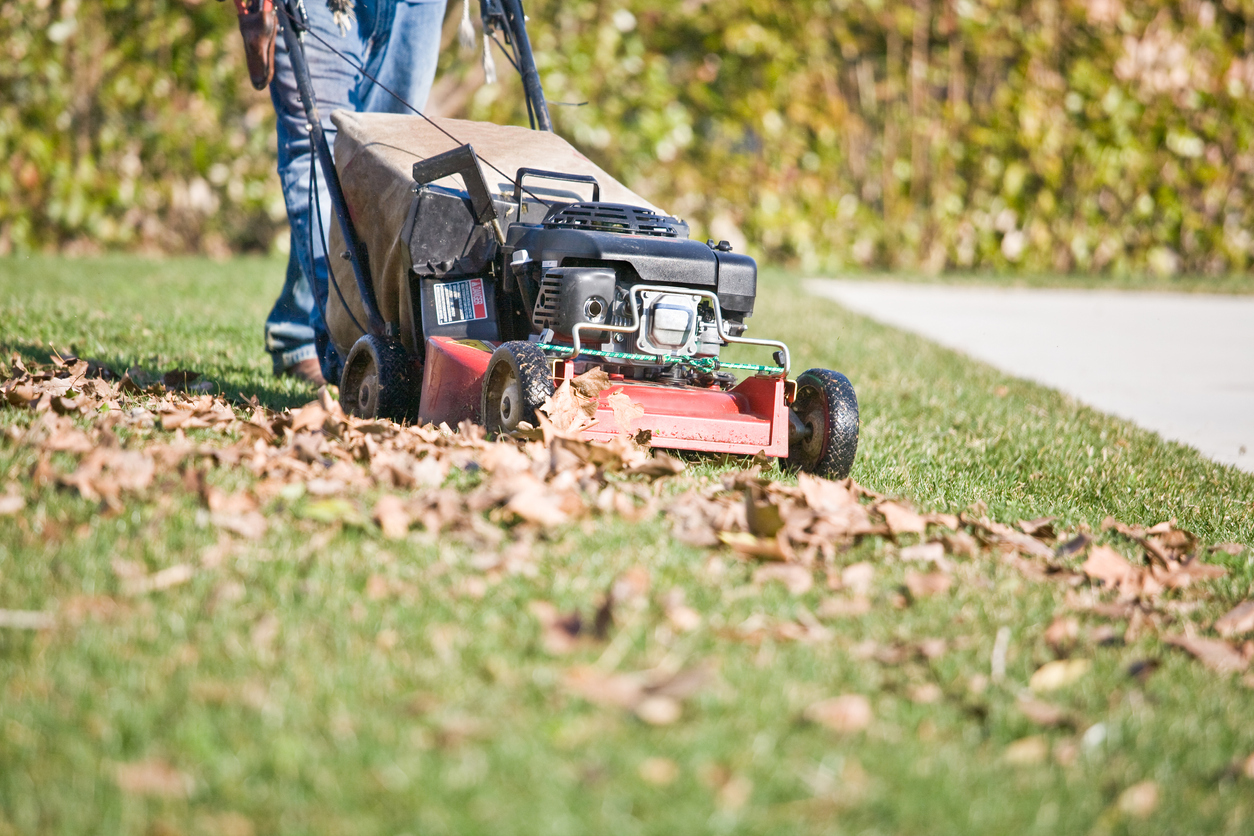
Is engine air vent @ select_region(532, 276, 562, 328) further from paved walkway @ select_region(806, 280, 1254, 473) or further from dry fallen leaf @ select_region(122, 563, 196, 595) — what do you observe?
paved walkway @ select_region(806, 280, 1254, 473)

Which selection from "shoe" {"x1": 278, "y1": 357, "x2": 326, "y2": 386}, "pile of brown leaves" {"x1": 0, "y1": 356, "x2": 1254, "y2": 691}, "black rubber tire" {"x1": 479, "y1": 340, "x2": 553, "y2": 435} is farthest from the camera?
"shoe" {"x1": 278, "y1": 357, "x2": 326, "y2": 386}

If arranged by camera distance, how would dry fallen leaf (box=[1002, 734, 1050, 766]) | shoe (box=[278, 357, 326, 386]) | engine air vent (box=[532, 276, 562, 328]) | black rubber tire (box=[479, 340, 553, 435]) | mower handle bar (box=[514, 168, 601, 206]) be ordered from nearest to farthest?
1. dry fallen leaf (box=[1002, 734, 1050, 766])
2. black rubber tire (box=[479, 340, 553, 435])
3. engine air vent (box=[532, 276, 562, 328])
4. mower handle bar (box=[514, 168, 601, 206])
5. shoe (box=[278, 357, 326, 386])

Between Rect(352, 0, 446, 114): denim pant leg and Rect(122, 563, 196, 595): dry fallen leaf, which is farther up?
Rect(352, 0, 446, 114): denim pant leg

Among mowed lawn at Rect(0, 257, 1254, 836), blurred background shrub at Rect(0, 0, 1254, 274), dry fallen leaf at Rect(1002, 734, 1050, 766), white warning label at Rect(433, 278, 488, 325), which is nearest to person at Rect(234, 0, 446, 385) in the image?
white warning label at Rect(433, 278, 488, 325)

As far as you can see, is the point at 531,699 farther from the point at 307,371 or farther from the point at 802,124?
the point at 802,124

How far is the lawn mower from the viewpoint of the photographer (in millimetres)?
3080

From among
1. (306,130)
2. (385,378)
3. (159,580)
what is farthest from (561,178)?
(159,580)

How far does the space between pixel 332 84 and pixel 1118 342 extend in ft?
14.9

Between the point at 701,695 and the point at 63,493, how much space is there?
134cm

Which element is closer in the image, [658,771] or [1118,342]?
[658,771]

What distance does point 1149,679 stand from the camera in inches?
81.7

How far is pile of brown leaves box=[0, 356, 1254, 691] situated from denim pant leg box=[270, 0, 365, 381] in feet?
3.56

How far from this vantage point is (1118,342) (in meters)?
6.81

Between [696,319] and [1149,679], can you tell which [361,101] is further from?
[1149,679]
